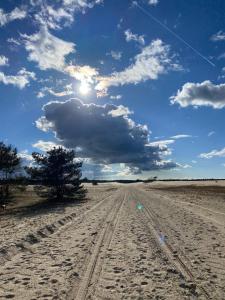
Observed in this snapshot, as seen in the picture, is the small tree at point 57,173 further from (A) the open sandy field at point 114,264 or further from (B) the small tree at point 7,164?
(A) the open sandy field at point 114,264

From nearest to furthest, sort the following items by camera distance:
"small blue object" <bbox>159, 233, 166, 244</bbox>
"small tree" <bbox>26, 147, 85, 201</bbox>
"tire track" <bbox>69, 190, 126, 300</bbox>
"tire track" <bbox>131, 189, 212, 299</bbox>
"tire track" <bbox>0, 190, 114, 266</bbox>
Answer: "tire track" <bbox>69, 190, 126, 300</bbox>, "tire track" <bbox>131, 189, 212, 299</bbox>, "tire track" <bbox>0, 190, 114, 266</bbox>, "small blue object" <bbox>159, 233, 166, 244</bbox>, "small tree" <bbox>26, 147, 85, 201</bbox>

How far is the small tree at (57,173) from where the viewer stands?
124 ft

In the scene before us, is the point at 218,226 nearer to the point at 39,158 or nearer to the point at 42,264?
the point at 42,264

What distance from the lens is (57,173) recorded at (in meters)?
38.2

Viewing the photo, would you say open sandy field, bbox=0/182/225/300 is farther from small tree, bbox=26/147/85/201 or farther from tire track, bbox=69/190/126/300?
small tree, bbox=26/147/85/201

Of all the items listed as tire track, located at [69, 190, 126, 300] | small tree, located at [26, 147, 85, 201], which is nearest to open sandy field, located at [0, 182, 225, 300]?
tire track, located at [69, 190, 126, 300]

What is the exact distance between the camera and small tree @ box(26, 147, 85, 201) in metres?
37.9

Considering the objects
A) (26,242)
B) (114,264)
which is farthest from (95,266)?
(26,242)

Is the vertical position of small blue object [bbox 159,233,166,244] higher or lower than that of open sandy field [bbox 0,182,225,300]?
higher

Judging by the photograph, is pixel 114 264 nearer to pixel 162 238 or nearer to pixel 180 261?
pixel 180 261

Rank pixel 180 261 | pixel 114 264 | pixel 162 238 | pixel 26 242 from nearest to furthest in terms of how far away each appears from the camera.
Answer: pixel 114 264
pixel 180 261
pixel 26 242
pixel 162 238

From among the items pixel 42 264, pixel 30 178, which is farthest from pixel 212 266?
pixel 30 178

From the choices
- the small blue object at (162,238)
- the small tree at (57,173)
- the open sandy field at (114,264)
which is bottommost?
the open sandy field at (114,264)

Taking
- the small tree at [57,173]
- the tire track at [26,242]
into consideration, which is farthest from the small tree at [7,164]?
the tire track at [26,242]
